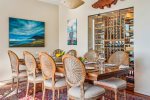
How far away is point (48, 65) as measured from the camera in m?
2.80

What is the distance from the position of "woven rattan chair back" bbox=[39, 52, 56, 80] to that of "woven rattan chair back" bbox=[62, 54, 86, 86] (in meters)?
0.35

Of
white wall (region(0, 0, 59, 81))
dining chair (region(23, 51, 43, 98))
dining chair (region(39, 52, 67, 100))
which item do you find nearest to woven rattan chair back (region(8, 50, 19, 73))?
dining chair (region(23, 51, 43, 98))

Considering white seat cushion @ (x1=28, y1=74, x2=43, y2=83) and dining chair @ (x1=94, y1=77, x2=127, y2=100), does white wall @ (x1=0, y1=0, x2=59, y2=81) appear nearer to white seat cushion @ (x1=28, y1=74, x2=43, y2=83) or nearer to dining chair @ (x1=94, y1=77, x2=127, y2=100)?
white seat cushion @ (x1=28, y1=74, x2=43, y2=83)

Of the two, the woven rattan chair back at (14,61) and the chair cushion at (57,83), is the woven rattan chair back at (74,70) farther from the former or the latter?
the woven rattan chair back at (14,61)

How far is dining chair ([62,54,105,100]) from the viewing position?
225 centimetres

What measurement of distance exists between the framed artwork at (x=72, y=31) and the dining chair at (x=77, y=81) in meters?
3.17

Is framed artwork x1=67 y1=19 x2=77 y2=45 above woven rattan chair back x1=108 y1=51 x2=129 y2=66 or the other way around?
above

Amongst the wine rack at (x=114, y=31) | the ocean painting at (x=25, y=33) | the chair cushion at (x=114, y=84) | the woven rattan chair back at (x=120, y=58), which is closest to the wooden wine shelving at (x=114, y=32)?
the wine rack at (x=114, y=31)

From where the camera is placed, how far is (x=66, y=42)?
5902 millimetres

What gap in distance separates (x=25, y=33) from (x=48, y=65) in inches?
110

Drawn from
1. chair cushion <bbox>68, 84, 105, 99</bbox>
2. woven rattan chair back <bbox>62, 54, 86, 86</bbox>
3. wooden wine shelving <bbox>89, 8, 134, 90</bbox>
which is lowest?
chair cushion <bbox>68, 84, 105, 99</bbox>

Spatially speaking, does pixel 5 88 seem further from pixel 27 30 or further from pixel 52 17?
pixel 52 17

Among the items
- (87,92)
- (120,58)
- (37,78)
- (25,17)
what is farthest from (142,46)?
(25,17)

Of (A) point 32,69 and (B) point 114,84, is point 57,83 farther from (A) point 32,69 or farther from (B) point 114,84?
(B) point 114,84
